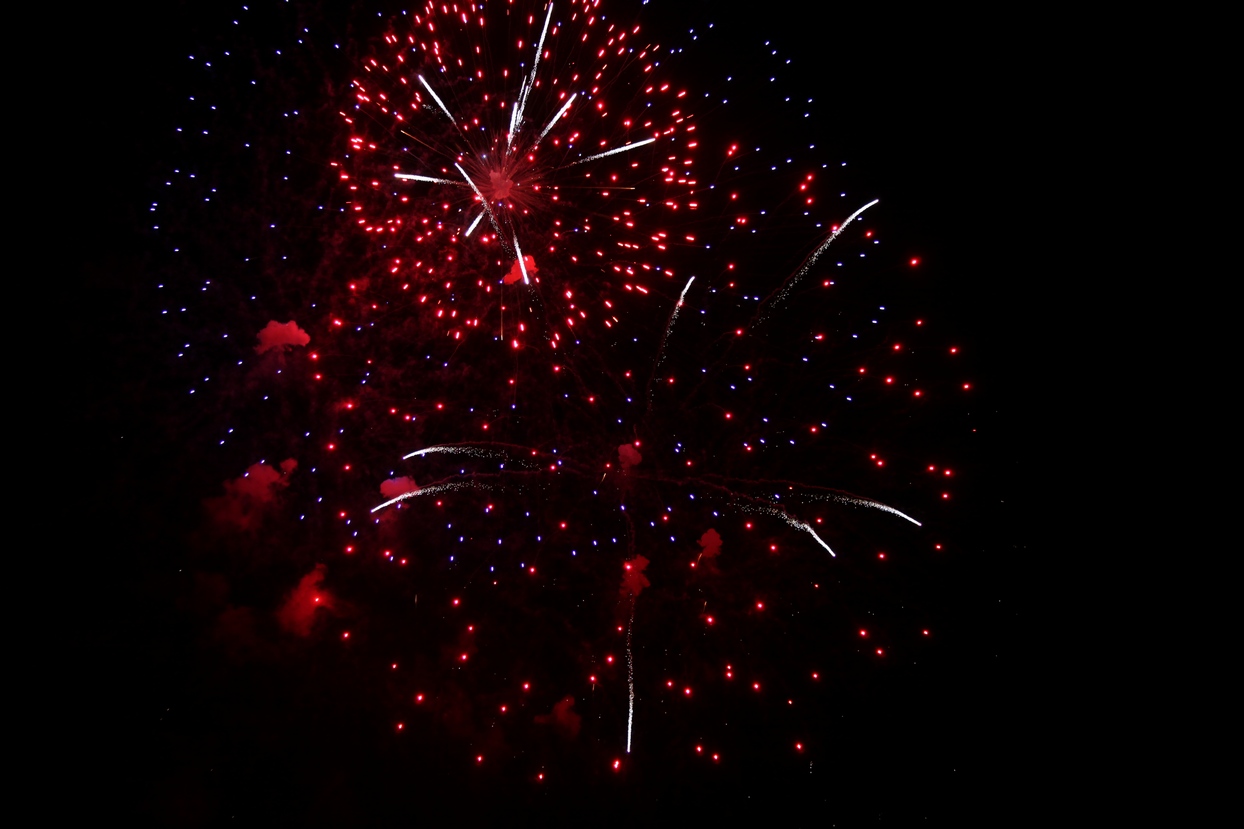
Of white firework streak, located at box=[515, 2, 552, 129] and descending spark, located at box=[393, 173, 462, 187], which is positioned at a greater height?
white firework streak, located at box=[515, 2, 552, 129]

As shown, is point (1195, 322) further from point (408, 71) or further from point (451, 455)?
point (408, 71)

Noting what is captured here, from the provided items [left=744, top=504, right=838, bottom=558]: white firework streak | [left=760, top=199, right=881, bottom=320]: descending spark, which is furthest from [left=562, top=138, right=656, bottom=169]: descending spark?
[left=744, top=504, right=838, bottom=558]: white firework streak

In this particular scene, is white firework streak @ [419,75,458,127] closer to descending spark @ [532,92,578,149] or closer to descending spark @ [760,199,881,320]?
Result: descending spark @ [532,92,578,149]

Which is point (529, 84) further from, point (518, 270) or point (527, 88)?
point (518, 270)

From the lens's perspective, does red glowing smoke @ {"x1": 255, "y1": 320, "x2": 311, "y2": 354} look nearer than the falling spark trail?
No

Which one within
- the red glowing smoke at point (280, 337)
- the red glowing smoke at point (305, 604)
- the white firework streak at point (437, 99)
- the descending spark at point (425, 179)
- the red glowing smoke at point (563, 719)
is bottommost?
the red glowing smoke at point (563, 719)

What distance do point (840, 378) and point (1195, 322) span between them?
175cm

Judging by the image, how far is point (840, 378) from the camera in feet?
10.3

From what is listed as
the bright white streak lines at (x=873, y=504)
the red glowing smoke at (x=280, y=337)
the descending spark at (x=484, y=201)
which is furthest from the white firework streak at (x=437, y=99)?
the bright white streak lines at (x=873, y=504)

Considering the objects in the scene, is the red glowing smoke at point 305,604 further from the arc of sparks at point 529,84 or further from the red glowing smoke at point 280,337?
the arc of sparks at point 529,84

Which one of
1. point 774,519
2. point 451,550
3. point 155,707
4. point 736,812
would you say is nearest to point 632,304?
point 774,519

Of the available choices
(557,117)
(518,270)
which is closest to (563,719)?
(518,270)

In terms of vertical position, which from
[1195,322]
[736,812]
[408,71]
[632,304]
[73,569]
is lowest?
[736,812]

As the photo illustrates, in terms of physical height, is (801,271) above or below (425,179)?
below
